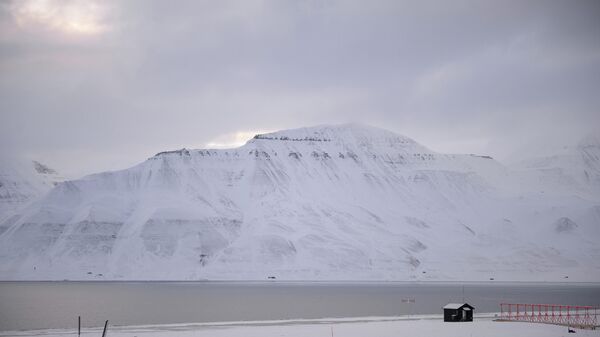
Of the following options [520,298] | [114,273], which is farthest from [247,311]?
[114,273]

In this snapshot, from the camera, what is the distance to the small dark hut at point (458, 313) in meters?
89.2

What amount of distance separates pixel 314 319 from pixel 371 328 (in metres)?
15.5

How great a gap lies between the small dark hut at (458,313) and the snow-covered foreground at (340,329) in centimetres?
107

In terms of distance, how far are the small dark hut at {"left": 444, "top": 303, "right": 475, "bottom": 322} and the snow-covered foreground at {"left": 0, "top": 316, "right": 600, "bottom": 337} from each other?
1069 mm

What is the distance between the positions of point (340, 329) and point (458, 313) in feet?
52.7

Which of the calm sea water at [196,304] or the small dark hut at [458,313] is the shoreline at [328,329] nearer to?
the small dark hut at [458,313]

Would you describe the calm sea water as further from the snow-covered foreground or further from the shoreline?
the snow-covered foreground

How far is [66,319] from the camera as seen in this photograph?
98.5 metres

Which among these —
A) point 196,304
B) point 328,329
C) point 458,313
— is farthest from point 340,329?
point 196,304

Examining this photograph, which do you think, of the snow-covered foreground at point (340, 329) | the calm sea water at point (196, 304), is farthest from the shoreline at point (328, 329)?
the calm sea water at point (196, 304)

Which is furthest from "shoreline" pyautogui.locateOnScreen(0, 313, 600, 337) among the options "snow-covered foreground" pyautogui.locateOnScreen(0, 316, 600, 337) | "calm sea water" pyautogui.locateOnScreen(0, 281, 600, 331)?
"calm sea water" pyautogui.locateOnScreen(0, 281, 600, 331)

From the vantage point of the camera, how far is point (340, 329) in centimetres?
8194

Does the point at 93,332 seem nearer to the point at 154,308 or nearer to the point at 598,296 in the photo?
the point at 154,308

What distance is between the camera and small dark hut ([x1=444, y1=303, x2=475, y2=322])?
293 ft
